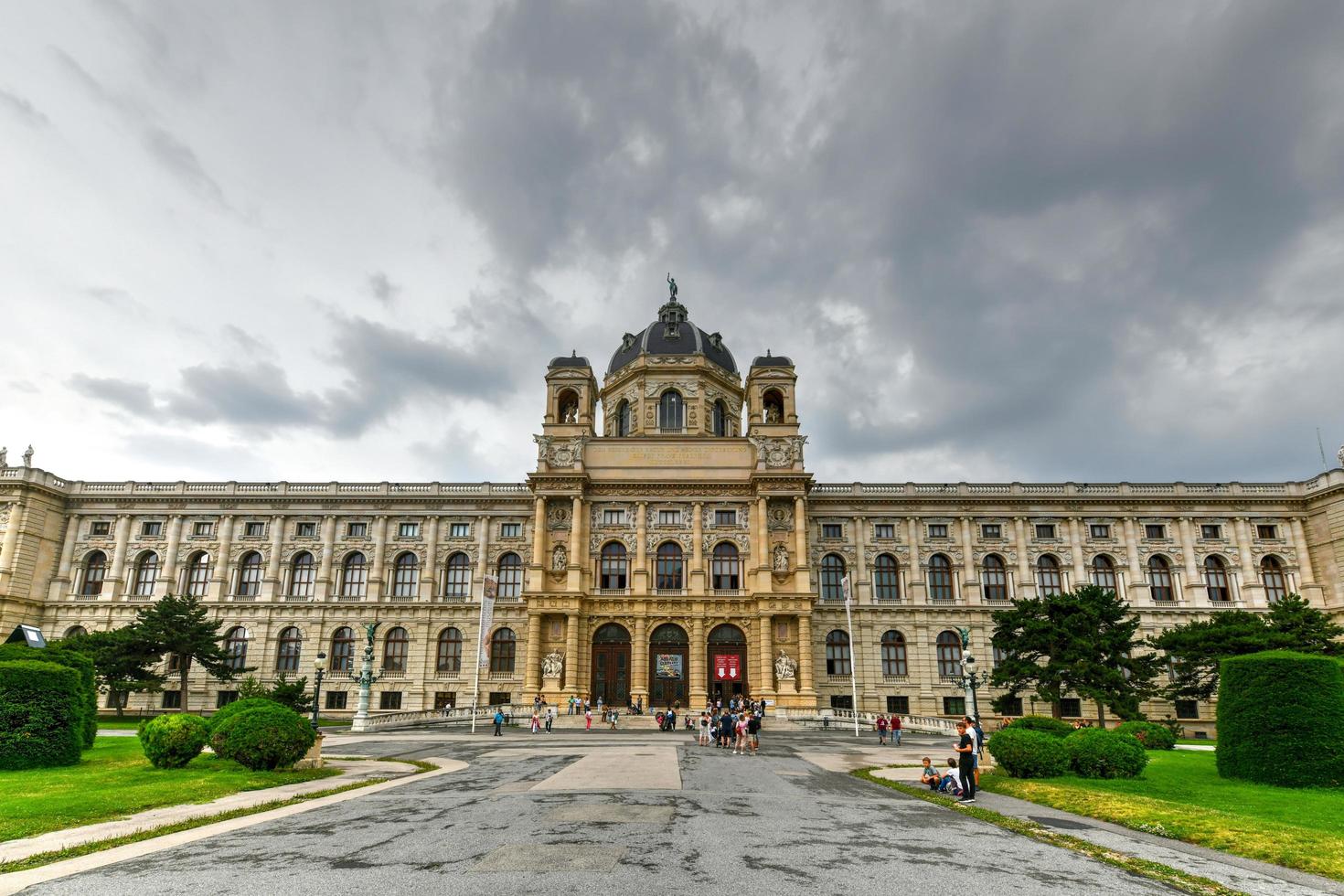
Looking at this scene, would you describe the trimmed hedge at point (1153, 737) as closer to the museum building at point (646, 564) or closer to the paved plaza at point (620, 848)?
the paved plaza at point (620, 848)

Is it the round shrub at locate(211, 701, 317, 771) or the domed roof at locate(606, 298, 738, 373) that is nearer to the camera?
the round shrub at locate(211, 701, 317, 771)

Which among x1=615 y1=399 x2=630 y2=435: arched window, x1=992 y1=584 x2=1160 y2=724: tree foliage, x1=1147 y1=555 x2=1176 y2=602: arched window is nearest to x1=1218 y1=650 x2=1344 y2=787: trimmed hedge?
x1=992 y1=584 x2=1160 y2=724: tree foliage

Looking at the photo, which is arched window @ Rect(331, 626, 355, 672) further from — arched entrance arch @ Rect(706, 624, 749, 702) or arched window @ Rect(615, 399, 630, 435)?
arched window @ Rect(615, 399, 630, 435)

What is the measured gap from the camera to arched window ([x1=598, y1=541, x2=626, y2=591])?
59188 millimetres

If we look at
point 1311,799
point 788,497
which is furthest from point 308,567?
point 1311,799

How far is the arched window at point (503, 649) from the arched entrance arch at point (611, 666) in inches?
282

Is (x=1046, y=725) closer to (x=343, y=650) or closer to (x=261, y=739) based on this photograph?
(x=261, y=739)

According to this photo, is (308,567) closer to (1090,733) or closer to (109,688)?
(109,688)

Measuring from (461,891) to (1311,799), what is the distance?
20.5m

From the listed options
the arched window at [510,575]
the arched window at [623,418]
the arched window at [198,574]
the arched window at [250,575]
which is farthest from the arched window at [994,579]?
the arched window at [198,574]

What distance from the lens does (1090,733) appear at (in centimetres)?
2236

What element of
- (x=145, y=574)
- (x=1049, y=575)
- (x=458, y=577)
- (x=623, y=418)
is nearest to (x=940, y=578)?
(x=1049, y=575)

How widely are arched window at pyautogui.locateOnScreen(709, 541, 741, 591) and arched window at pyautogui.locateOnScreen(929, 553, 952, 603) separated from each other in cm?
1580

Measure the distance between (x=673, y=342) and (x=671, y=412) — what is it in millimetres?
7398
